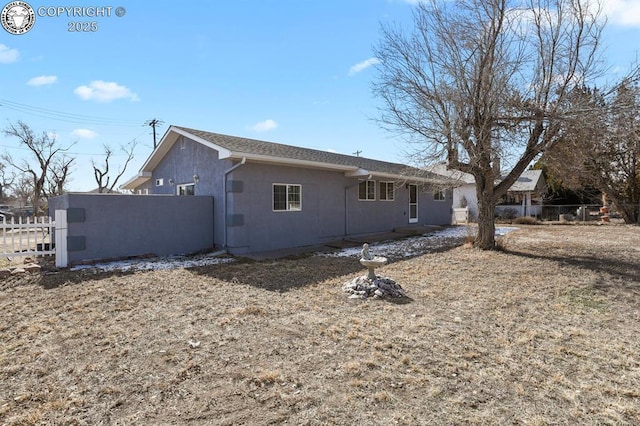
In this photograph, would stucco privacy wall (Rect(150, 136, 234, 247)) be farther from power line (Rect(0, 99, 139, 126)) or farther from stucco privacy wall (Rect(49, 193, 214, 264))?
power line (Rect(0, 99, 139, 126))

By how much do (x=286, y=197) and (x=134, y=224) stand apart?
4.47 meters

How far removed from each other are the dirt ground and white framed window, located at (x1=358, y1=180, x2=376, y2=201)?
7.83 m

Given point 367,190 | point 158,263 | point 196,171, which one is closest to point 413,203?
point 367,190

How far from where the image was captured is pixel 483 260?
30.3ft

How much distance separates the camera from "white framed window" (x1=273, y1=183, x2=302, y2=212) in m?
11.3

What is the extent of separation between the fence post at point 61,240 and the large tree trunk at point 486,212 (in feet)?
36.5

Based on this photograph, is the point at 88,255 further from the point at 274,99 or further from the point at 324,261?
the point at 274,99

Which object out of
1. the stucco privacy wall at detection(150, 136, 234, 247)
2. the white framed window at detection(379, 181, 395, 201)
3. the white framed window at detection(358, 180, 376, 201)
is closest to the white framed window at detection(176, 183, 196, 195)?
the stucco privacy wall at detection(150, 136, 234, 247)

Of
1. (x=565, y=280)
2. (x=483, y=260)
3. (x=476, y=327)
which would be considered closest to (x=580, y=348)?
(x=476, y=327)

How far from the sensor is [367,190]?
1495 cm

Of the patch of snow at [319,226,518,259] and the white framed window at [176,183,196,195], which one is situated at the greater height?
the white framed window at [176,183,196,195]

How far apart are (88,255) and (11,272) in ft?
5.56

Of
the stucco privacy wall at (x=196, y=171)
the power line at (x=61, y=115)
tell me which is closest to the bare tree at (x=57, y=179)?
the power line at (x=61, y=115)

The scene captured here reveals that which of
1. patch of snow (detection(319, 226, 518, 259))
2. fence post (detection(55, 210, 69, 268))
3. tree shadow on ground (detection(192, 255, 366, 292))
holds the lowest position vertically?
tree shadow on ground (detection(192, 255, 366, 292))
